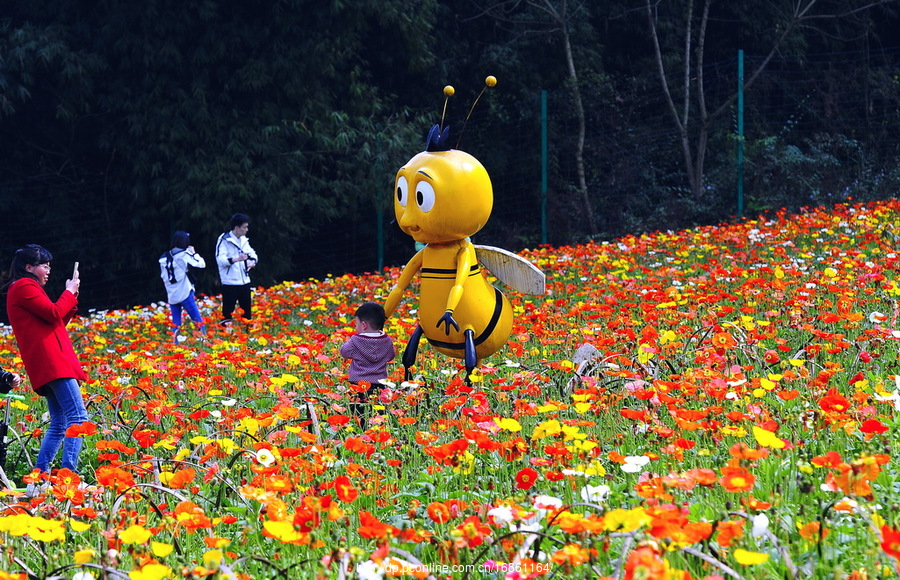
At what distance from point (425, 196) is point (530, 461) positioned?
2360 millimetres

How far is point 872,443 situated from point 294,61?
1249 cm

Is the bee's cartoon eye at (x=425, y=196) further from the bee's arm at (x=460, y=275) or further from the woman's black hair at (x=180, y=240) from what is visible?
the woman's black hair at (x=180, y=240)

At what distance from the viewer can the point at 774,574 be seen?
2355mm

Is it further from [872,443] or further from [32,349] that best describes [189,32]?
[872,443]

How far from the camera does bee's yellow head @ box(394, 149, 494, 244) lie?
5.14 m

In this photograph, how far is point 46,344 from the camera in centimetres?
464

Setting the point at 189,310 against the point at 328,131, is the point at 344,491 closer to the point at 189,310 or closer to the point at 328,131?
the point at 189,310

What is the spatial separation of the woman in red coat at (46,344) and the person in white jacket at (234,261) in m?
4.34

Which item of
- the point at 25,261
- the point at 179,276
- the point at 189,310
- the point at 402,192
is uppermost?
the point at 402,192

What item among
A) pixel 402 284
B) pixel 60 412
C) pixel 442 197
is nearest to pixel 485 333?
pixel 402 284

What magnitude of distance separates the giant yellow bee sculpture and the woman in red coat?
1.67 metres

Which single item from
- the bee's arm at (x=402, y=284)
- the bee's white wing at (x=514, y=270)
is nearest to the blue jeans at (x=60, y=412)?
the bee's arm at (x=402, y=284)

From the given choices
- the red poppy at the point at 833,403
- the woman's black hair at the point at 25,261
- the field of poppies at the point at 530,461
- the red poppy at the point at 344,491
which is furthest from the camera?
A: the woman's black hair at the point at 25,261

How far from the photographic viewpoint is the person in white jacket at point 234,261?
9133 mm
